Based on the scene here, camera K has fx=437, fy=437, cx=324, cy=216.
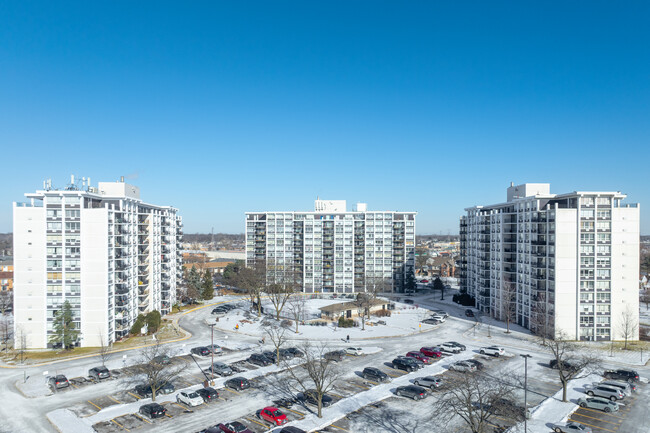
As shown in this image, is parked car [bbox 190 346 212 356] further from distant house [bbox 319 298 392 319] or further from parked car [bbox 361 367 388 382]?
distant house [bbox 319 298 392 319]

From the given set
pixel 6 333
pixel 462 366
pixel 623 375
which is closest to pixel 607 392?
pixel 623 375

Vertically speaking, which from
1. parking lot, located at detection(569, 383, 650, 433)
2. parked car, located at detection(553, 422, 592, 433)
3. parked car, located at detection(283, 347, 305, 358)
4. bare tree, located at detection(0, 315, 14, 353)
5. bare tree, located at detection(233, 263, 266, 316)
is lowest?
bare tree, located at detection(0, 315, 14, 353)

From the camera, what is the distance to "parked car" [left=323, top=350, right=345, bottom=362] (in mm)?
54438

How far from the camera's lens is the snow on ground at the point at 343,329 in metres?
70.6

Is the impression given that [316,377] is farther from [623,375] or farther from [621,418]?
[623,375]

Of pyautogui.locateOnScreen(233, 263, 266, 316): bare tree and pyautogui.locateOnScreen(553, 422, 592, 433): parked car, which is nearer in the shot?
pyautogui.locateOnScreen(553, 422, 592, 433): parked car

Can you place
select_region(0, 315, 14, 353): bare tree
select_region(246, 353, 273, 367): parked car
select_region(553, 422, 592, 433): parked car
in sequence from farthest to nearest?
1. select_region(0, 315, 14, 353): bare tree
2. select_region(246, 353, 273, 367): parked car
3. select_region(553, 422, 592, 433): parked car

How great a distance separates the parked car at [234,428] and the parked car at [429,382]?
761 inches

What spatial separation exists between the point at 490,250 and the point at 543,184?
626 inches

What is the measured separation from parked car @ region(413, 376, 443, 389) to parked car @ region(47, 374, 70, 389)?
36.5 metres

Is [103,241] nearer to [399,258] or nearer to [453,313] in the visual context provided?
[453,313]

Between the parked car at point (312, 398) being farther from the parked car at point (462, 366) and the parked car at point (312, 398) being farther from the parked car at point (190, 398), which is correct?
the parked car at point (462, 366)

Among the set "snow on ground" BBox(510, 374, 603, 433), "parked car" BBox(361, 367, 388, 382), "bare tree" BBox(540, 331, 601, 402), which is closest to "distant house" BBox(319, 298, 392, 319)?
"bare tree" BBox(540, 331, 601, 402)

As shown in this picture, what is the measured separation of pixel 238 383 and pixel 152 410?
918 cm
